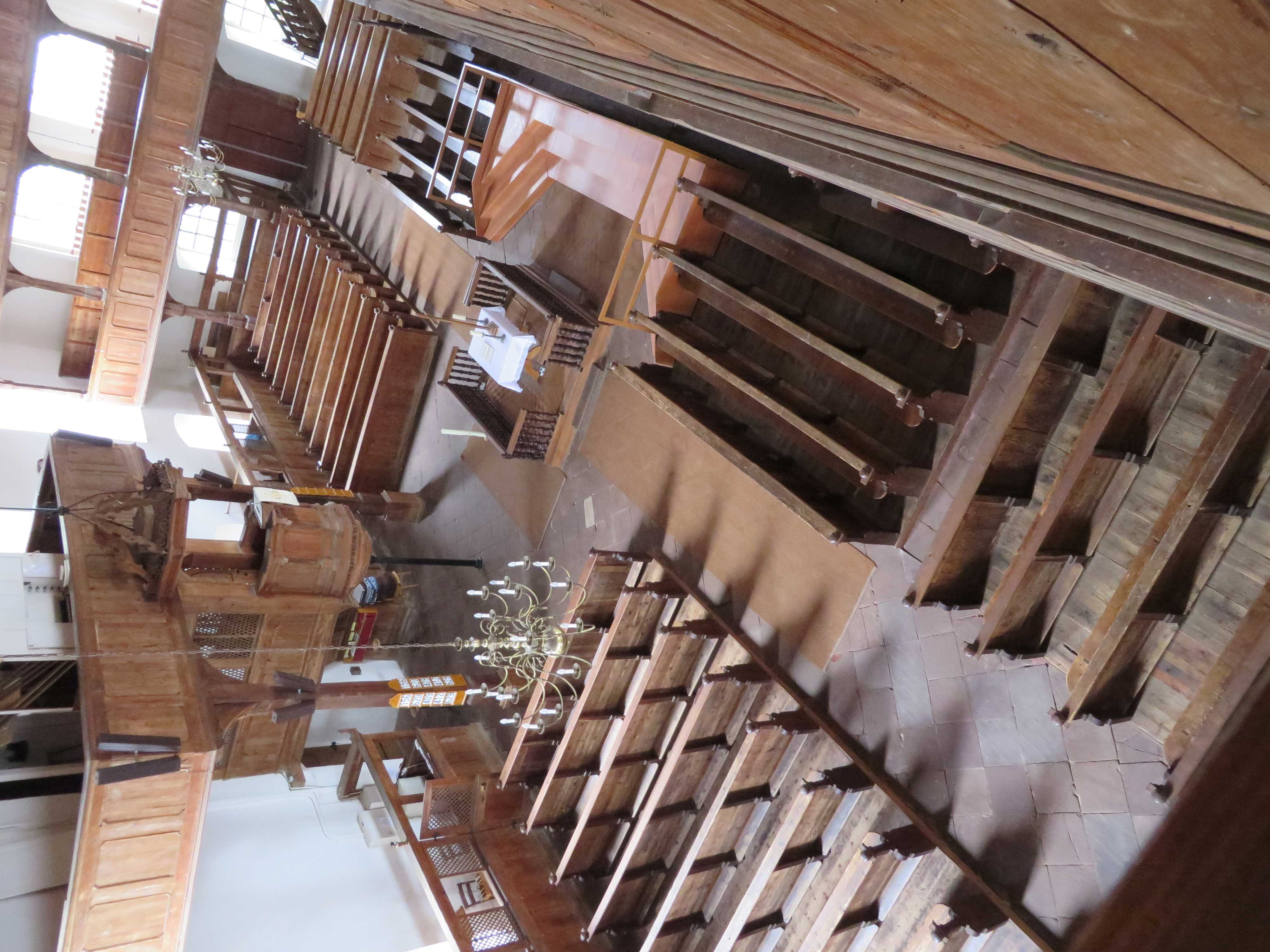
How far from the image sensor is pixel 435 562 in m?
7.02

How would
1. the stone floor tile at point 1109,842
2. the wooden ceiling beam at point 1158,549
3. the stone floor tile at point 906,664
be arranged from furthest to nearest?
the stone floor tile at point 906,664 → the stone floor tile at point 1109,842 → the wooden ceiling beam at point 1158,549

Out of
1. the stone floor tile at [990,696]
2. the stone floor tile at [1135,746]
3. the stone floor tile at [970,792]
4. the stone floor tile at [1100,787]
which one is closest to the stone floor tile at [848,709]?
the stone floor tile at [970,792]

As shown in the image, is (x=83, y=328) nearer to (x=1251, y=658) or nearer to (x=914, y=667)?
(x=914, y=667)

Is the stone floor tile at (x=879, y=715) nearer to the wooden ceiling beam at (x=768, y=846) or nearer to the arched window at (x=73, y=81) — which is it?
the wooden ceiling beam at (x=768, y=846)

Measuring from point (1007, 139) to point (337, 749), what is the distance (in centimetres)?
758

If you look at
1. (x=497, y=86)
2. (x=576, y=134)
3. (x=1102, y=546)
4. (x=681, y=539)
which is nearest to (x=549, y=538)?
(x=681, y=539)

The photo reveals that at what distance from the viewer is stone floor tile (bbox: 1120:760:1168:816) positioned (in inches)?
129

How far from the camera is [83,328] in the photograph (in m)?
9.38

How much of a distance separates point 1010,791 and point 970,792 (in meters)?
0.20

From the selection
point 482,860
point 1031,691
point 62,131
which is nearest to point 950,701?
point 1031,691

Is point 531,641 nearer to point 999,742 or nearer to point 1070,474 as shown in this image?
point 999,742

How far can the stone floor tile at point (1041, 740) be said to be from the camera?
3592 millimetres

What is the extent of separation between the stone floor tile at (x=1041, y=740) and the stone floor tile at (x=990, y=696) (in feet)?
0.25

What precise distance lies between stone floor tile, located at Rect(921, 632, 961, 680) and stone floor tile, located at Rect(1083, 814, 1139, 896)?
2.67 feet
